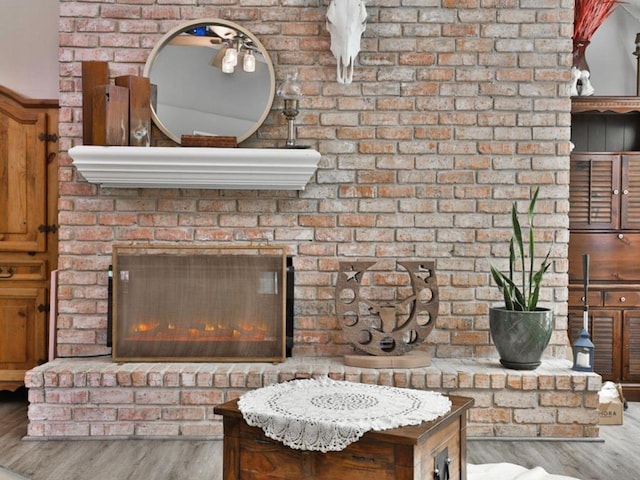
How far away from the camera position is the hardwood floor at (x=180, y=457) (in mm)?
2855

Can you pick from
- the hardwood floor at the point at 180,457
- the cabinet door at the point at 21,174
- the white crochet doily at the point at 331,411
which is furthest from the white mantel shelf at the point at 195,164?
the white crochet doily at the point at 331,411

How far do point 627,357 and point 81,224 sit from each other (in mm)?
3280

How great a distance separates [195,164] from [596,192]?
241 centimetres

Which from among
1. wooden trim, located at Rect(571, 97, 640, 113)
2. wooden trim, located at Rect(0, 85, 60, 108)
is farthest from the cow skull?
wooden trim, located at Rect(0, 85, 60, 108)

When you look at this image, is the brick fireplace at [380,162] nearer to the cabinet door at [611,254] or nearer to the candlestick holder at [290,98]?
the candlestick holder at [290,98]

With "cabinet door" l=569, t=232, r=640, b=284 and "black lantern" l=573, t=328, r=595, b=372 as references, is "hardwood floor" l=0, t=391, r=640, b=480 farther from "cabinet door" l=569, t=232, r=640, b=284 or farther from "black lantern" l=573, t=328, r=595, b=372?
"cabinet door" l=569, t=232, r=640, b=284

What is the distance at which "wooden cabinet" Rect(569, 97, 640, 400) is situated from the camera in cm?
414

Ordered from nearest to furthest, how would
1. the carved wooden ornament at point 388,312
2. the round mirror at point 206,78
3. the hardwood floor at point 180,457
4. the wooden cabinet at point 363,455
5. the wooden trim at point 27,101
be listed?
1. the wooden cabinet at point 363,455
2. the hardwood floor at point 180,457
3. the carved wooden ornament at point 388,312
4. the round mirror at point 206,78
5. the wooden trim at point 27,101

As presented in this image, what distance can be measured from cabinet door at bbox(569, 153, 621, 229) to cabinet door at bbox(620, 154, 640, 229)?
0.12 feet

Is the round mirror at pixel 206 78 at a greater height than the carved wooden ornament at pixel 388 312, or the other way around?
the round mirror at pixel 206 78

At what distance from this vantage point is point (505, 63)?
3689 mm

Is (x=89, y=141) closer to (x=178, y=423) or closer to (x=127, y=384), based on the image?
(x=127, y=384)

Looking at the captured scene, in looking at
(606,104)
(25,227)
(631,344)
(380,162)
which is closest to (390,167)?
(380,162)

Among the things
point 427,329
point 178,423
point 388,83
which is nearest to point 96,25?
point 388,83
